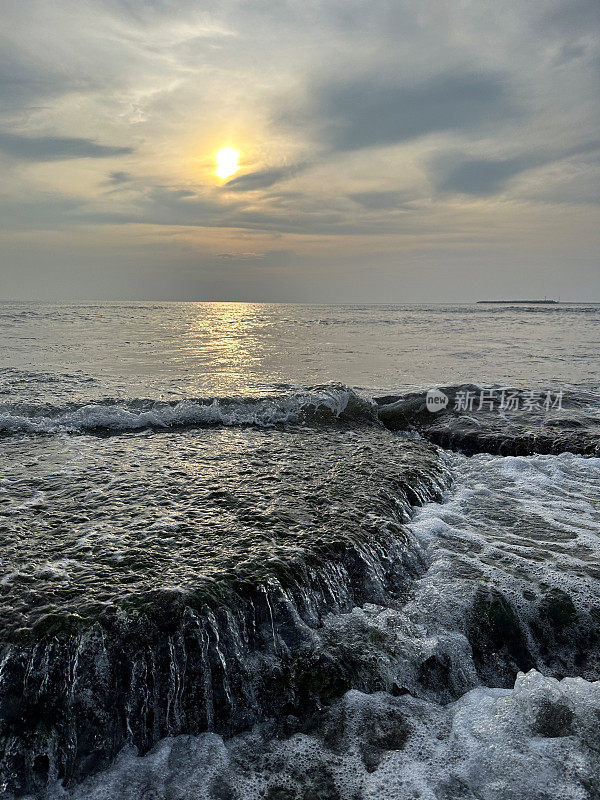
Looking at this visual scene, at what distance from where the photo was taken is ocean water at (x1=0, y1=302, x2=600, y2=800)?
354 centimetres

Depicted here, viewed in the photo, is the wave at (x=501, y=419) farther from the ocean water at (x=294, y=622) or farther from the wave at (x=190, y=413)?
the wave at (x=190, y=413)

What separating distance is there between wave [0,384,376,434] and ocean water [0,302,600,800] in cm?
109

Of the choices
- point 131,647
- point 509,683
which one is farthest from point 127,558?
point 509,683

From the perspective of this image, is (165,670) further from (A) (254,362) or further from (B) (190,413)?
(A) (254,362)

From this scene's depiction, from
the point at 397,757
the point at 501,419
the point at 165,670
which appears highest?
the point at 501,419

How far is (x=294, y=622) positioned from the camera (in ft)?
15.0

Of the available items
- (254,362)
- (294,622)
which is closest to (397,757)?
(294,622)

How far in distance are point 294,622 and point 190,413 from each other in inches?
291

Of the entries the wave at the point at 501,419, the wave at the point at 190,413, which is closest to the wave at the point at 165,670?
the wave at the point at 501,419

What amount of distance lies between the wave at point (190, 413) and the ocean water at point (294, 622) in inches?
43.0

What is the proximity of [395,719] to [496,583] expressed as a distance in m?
1.93

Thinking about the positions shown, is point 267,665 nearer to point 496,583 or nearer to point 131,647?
point 131,647

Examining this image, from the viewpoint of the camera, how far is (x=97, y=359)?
66.5 ft

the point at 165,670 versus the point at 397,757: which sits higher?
the point at 165,670
